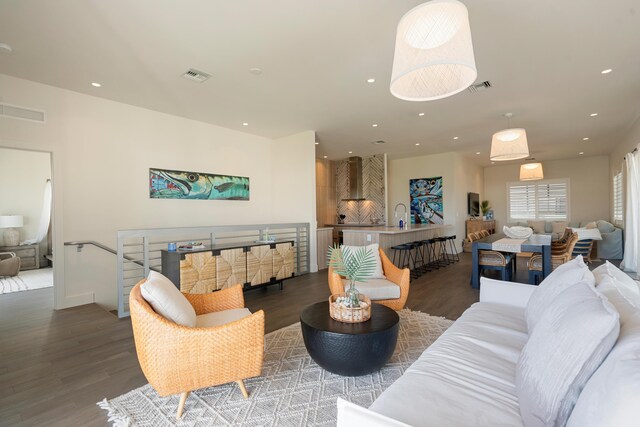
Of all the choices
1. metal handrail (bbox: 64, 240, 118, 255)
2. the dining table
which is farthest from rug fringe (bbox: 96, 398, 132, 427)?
the dining table

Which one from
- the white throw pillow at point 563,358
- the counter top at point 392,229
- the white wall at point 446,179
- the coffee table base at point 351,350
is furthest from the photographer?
the white wall at point 446,179

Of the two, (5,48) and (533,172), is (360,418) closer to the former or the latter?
(5,48)

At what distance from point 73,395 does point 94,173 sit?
3.51 m

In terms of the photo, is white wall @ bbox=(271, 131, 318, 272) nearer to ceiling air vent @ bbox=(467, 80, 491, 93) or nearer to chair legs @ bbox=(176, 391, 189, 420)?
ceiling air vent @ bbox=(467, 80, 491, 93)

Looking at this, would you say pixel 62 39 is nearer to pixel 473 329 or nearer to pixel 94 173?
pixel 94 173

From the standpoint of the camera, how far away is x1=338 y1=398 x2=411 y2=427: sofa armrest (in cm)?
95

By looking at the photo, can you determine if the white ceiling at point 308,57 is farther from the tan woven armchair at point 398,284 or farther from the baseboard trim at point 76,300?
the baseboard trim at point 76,300

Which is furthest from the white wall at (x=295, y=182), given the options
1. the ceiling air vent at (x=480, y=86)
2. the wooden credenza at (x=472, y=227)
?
the wooden credenza at (x=472, y=227)

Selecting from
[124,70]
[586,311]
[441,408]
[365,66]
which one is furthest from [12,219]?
[586,311]

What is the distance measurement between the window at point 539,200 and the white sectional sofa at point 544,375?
10855 mm

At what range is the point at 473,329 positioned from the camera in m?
2.05

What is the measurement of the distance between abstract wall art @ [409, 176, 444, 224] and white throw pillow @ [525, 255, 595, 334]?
7322mm

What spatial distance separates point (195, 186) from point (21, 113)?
2.53m

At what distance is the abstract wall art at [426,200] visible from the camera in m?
9.16
